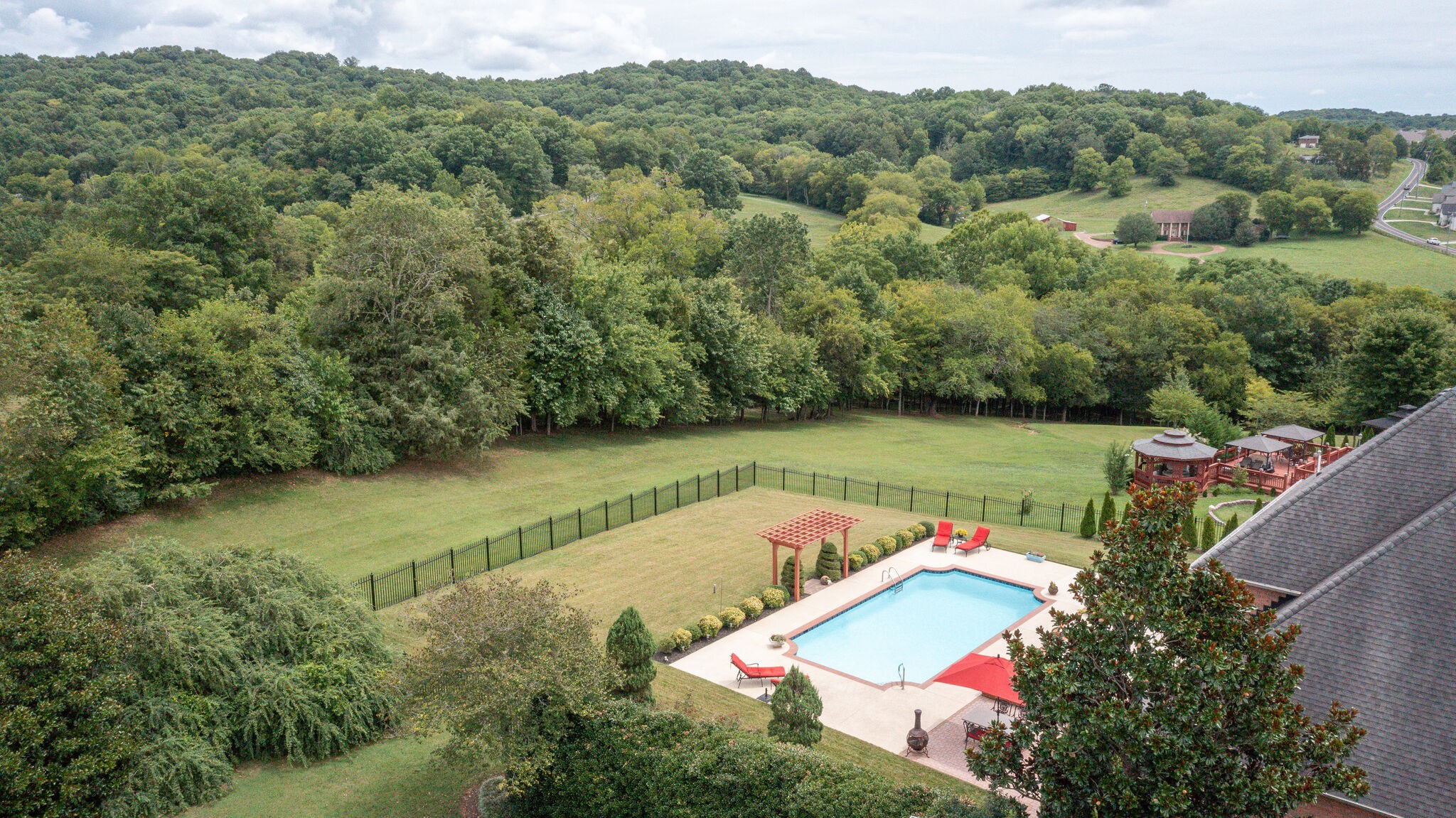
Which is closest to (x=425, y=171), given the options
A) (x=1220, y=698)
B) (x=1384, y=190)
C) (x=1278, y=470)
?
(x=1278, y=470)

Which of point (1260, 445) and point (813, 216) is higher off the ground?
point (813, 216)

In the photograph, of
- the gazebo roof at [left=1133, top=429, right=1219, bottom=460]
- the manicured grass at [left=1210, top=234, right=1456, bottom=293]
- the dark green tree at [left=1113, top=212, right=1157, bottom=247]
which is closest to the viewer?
the gazebo roof at [left=1133, top=429, right=1219, bottom=460]


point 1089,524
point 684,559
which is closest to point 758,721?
point 684,559

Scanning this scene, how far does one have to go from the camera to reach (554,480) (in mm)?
33750

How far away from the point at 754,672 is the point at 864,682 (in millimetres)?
2509

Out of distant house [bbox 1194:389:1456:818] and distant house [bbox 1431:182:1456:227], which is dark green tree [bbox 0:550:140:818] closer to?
distant house [bbox 1194:389:1456:818]

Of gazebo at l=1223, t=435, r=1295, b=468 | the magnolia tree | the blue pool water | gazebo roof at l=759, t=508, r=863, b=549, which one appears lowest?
the blue pool water

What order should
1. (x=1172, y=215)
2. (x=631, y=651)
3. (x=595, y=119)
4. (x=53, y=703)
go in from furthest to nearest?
(x=595, y=119) → (x=1172, y=215) → (x=631, y=651) → (x=53, y=703)

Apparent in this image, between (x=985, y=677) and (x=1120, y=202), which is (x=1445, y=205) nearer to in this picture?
(x=1120, y=202)

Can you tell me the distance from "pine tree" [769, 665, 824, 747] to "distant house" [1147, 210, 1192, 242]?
107 m

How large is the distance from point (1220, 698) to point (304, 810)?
13.4 meters

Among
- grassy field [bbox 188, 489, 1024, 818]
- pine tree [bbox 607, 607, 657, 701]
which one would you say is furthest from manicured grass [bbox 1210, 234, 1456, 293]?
pine tree [bbox 607, 607, 657, 701]

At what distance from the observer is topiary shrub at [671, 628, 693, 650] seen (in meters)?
20.3

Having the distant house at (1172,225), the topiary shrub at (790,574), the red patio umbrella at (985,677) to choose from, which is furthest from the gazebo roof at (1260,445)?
the distant house at (1172,225)
